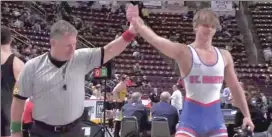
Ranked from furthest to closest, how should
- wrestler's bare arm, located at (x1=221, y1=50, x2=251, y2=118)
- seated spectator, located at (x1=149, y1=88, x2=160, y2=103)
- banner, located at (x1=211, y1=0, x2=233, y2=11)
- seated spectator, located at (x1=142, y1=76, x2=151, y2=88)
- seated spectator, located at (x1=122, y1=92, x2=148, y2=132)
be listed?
1. banner, located at (x1=211, y1=0, x2=233, y2=11)
2. seated spectator, located at (x1=142, y1=76, x2=151, y2=88)
3. seated spectator, located at (x1=149, y1=88, x2=160, y2=103)
4. seated spectator, located at (x1=122, y1=92, x2=148, y2=132)
5. wrestler's bare arm, located at (x1=221, y1=50, x2=251, y2=118)

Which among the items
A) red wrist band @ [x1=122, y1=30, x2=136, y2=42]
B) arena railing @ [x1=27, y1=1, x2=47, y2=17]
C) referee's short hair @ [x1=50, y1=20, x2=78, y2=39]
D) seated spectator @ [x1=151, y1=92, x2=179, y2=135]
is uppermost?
arena railing @ [x1=27, y1=1, x2=47, y2=17]

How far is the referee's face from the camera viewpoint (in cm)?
367

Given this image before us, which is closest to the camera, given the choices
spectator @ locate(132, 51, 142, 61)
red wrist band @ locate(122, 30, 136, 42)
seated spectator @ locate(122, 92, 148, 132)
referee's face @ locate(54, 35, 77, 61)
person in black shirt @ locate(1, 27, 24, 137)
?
referee's face @ locate(54, 35, 77, 61)

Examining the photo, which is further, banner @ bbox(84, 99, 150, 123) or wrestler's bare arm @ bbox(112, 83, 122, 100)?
wrestler's bare arm @ bbox(112, 83, 122, 100)

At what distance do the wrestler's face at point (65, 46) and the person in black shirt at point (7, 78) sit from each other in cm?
77

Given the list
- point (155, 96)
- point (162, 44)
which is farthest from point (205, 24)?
point (155, 96)

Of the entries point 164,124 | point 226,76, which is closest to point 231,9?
point 164,124

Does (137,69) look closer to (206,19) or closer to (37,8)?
(37,8)

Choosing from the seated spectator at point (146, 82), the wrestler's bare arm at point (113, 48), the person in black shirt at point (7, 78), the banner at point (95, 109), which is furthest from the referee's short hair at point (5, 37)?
the seated spectator at point (146, 82)

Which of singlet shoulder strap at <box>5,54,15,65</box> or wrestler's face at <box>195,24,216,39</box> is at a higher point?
wrestler's face at <box>195,24,216,39</box>

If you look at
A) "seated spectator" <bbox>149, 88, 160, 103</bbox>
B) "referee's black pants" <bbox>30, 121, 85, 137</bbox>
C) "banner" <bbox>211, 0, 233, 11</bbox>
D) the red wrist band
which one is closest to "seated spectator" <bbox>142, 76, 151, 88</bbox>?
"seated spectator" <bbox>149, 88, 160, 103</bbox>

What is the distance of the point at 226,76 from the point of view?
14.1 ft

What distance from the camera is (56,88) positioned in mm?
3684

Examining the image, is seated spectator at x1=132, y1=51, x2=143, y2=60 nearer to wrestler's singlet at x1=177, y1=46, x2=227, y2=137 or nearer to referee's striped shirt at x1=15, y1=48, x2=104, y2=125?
wrestler's singlet at x1=177, y1=46, x2=227, y2=137
